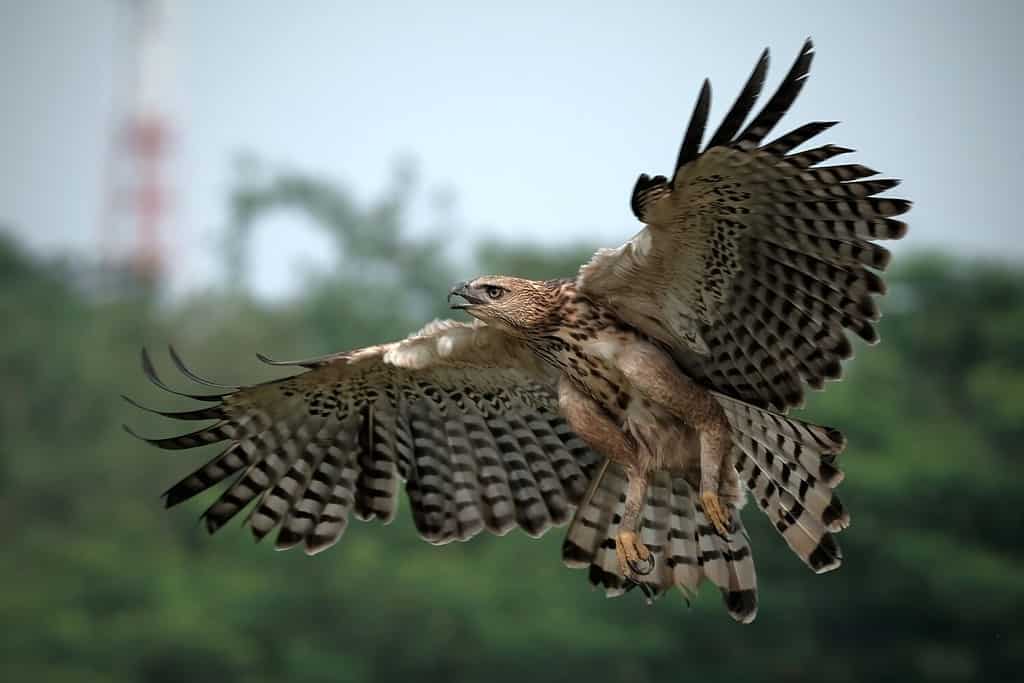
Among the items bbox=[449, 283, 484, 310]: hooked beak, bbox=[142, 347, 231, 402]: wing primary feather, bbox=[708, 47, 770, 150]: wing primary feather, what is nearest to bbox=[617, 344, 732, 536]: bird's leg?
bbox=[449, 283, 484, 310]: hooked beak

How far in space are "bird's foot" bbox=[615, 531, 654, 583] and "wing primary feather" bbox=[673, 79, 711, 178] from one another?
191 cm

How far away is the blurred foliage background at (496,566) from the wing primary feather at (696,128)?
21.3 m

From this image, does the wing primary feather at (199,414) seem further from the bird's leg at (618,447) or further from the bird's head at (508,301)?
the bird's leg at (618,447)

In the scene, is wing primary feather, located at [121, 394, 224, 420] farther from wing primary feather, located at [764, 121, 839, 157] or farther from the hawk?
wing primary feather, located at [764, 121, 839, 157]

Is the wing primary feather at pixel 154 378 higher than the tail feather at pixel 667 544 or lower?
higher

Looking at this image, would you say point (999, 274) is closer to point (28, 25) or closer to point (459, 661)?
point (459, 661)

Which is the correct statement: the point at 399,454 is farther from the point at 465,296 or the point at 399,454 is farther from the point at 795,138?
the point at 795,138

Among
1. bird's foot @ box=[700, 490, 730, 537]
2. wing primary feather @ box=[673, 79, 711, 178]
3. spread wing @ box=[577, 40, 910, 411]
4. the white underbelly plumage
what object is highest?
wing primary feather @ box=[673, 79, 711, 178]

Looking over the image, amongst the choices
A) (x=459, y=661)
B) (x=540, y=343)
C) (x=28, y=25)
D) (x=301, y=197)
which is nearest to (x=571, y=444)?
(x=540, y=343)

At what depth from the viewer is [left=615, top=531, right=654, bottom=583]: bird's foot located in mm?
7566

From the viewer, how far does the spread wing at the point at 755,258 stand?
21.5 feet

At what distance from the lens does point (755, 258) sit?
7043 mm

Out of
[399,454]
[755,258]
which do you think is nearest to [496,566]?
[399,454]

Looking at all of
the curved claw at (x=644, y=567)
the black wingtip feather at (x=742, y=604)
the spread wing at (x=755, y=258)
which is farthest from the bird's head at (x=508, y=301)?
the black wingtip feather at (x=742, y=604)
